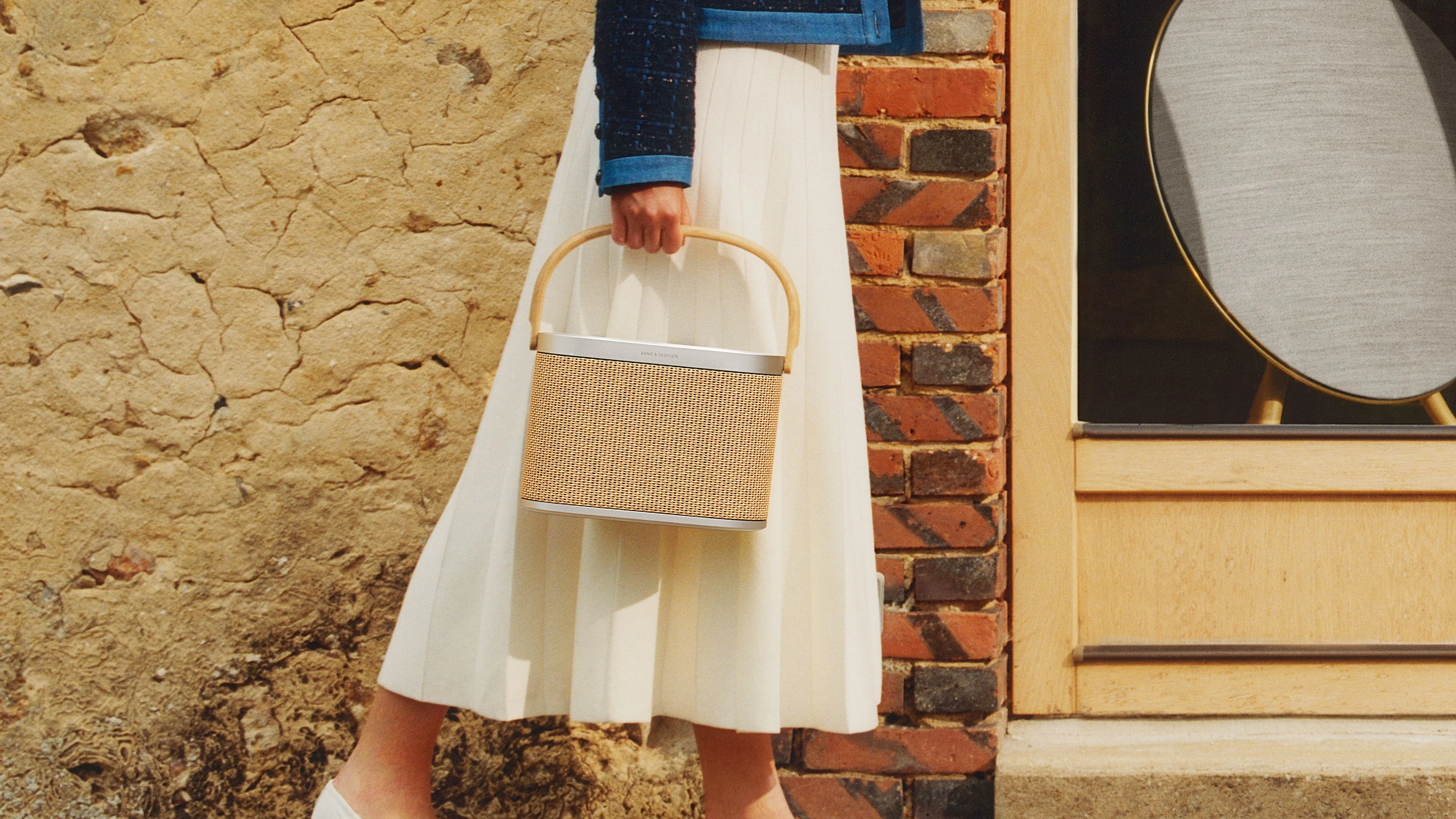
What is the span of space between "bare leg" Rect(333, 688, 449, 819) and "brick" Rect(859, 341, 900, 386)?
0.79 metres

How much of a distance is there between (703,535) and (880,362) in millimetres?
575

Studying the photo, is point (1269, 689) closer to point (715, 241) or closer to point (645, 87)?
point (715, 241)

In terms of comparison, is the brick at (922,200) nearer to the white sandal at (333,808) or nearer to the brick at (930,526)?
the brick at (930,526)

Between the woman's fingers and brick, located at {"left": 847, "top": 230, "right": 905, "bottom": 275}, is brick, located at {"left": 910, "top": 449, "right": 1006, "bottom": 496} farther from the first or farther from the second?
the woman's fingers

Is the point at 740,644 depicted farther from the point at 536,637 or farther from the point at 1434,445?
the point at 1434,445

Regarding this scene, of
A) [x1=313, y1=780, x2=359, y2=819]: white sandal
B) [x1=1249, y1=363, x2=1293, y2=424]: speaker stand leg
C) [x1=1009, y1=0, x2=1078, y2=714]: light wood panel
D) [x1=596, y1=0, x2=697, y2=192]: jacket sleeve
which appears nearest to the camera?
[x1=596, y1=0, x2=697, y2=192]: jacket sleeve

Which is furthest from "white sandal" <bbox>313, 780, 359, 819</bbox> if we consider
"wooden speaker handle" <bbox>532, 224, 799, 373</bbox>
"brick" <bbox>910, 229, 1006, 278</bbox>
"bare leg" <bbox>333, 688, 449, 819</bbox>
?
"brick" <bbox>910, 229, 1006, 278</bbox>

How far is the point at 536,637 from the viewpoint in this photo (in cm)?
111

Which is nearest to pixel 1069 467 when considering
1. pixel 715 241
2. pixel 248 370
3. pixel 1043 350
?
pixel 1043 350

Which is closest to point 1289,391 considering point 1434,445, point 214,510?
point 1434,445

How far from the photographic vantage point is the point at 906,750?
1.61 m

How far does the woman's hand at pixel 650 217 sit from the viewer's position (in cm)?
101

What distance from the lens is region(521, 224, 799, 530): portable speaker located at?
1010mm

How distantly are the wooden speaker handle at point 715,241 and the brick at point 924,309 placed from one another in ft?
1.74
